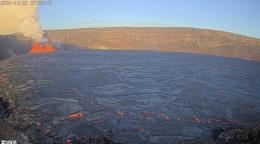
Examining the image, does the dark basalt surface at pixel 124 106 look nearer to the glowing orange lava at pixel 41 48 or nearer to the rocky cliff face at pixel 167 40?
the glowing orange lava at pixel 41 48

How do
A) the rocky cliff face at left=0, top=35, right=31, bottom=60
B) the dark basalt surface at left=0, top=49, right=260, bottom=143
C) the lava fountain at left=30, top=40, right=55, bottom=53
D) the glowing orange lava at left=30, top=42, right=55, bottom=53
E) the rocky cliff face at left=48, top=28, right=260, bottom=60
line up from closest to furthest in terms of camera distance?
1. the dark basalt surface at left=0, top=49, right=260, bottom=143
2. the rocky cliff face at left=0, top=35, right=31, bottom=60
3. the glowing orange lava at left=30, top=42, right=55, bottom=53
4. the lava fountain at left=30, top=40, right=55, bottom=53
5. the rocky cliff face at left=48, top=28, right=260, bottom=60

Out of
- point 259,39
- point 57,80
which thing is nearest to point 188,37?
point 259,39

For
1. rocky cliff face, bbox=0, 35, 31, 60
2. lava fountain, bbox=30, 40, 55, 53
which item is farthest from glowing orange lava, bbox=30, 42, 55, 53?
rocky cliff face, bbox=0, 35, 31, 60

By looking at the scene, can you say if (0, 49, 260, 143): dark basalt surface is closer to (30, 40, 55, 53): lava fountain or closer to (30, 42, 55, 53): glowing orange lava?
(30, 42, 55, 53): glowing orange lava

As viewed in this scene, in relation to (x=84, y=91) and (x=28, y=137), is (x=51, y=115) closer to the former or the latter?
(x=28, y=137)

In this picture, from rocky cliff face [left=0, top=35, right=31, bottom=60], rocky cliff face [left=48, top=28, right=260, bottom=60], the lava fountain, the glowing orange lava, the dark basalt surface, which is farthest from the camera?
rocky cliff face [left=48, top=28, right=260, bottom=60]

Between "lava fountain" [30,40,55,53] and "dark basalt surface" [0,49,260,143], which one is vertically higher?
"lava fountain" [30,40,55,53]

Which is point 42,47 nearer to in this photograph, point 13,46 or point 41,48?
point 41,48

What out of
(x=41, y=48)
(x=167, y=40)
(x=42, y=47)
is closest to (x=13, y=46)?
(x=41, y=48)
